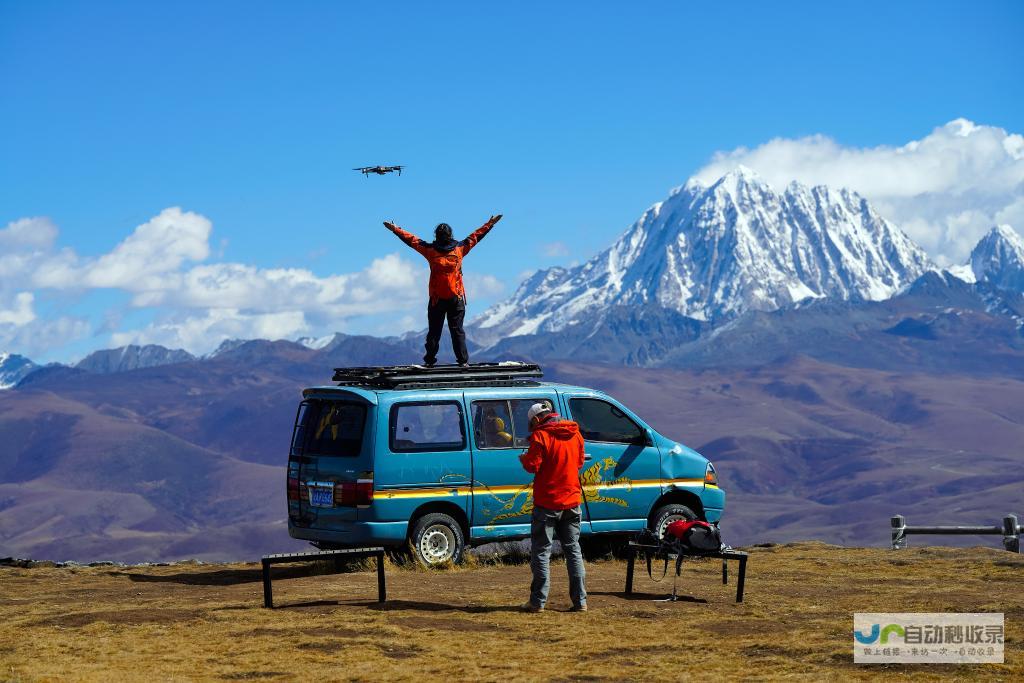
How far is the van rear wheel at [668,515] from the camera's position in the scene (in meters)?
19.0

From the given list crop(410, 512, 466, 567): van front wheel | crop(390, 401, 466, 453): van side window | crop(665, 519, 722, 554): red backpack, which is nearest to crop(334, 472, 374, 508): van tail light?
crop(390, 401, 466, 453): van side window

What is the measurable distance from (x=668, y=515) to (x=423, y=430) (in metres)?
3.64

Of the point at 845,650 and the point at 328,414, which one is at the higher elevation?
the point at 328,414

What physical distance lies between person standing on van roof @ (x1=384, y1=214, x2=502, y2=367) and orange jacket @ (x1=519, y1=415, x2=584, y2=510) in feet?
16.6

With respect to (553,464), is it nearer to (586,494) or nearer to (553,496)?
(553,496)

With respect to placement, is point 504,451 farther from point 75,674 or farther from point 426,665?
point 75,674

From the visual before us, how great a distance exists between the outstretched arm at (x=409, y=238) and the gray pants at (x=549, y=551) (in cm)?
595

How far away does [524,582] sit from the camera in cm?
1666

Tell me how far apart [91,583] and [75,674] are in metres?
7.55

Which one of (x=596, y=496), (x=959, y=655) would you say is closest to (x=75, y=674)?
(x=959, y=655)

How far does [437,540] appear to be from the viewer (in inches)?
703

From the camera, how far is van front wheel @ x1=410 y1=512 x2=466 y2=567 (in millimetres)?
17594

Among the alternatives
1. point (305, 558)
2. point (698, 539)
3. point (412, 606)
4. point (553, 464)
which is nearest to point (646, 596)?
point (698, 539)

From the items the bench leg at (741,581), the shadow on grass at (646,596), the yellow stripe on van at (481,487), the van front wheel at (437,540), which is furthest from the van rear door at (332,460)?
the bench leg at (741,581)
